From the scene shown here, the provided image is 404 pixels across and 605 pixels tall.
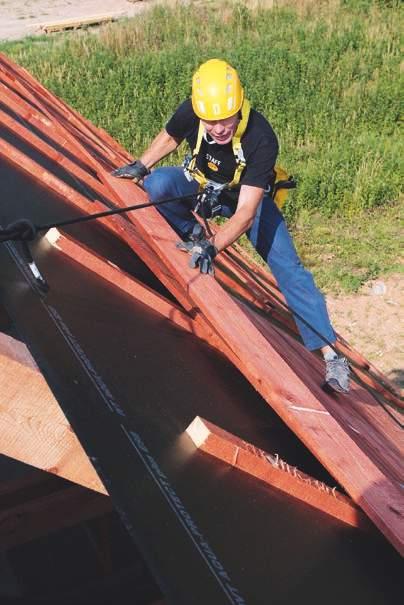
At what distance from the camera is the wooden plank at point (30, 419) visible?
8.09ft

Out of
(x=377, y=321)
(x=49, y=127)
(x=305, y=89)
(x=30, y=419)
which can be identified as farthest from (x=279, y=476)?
(x=305, y=89)

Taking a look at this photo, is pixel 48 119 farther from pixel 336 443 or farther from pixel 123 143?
pixel 123 143

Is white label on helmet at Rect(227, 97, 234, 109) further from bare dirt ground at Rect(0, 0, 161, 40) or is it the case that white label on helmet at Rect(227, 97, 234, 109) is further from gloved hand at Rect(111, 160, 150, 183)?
bare dirt ground at Rect(0, 0, 161, 40)

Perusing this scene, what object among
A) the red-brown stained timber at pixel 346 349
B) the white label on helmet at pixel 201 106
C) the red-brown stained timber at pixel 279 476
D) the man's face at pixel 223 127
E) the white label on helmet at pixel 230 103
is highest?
the white label on helmet at pixel 230 103

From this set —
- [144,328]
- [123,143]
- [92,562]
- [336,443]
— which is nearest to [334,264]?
[123,143]

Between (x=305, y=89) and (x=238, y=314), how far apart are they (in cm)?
1181

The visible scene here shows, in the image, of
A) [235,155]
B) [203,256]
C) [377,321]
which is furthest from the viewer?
[377,321]

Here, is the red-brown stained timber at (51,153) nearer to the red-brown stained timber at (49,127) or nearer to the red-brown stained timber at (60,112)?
the red-brown stained timber at (49,127)

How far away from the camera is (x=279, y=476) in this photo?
3277 mm

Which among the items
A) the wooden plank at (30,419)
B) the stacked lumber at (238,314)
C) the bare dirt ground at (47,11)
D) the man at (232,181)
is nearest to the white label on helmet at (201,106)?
the man at (232,181)

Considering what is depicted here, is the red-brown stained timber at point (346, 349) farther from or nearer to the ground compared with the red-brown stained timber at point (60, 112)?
nearer to the ground

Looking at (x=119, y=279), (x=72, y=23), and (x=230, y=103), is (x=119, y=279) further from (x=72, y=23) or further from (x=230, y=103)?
(x=72, y=23)

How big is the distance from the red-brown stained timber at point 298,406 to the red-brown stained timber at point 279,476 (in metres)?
0.12

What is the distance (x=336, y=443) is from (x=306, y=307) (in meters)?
2.03
